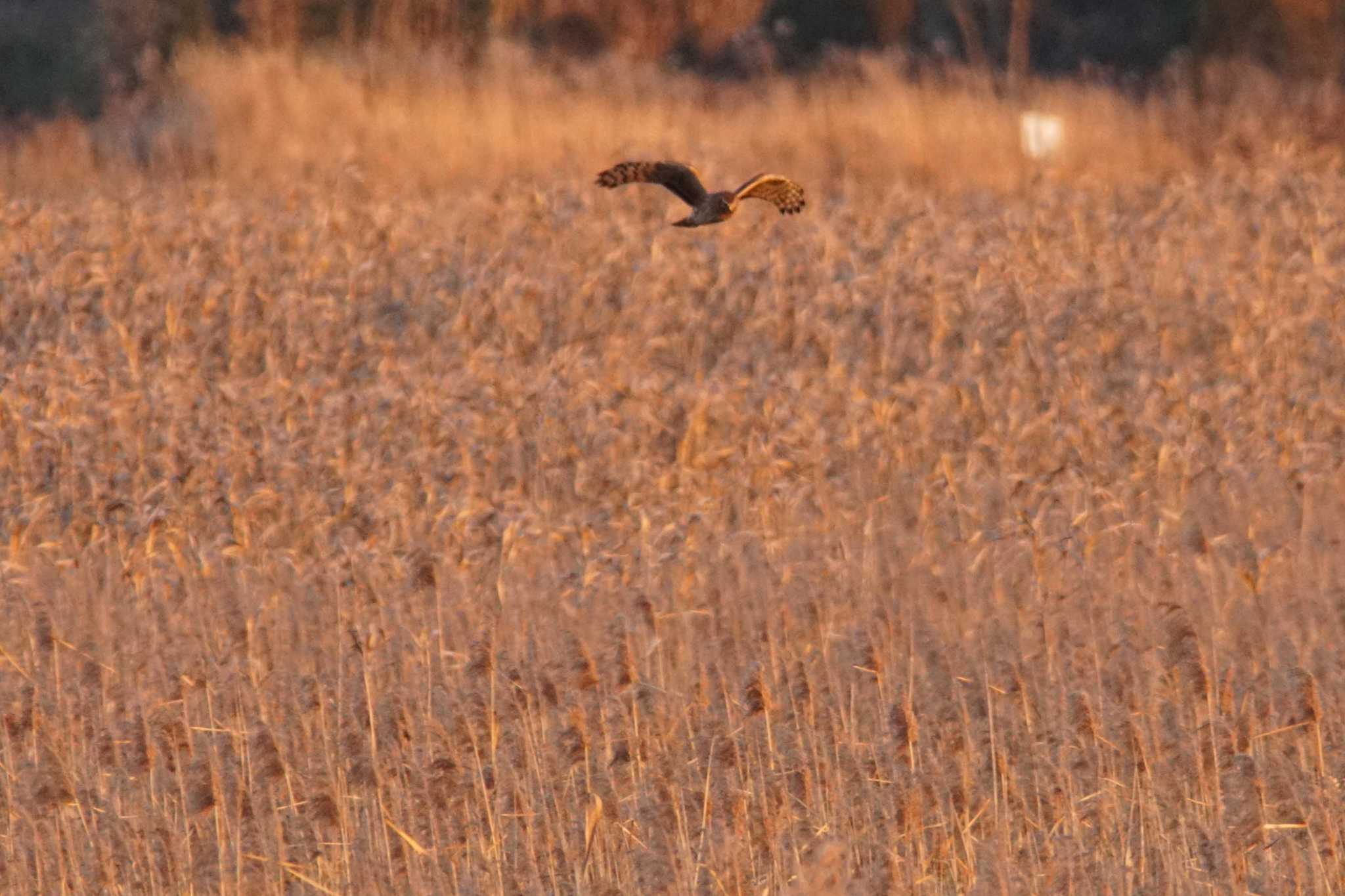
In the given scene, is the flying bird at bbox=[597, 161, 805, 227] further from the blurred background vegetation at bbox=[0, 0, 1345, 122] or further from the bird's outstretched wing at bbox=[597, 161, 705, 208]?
the blurred background vegetation at bbox=[0, 0, 1345, 122]

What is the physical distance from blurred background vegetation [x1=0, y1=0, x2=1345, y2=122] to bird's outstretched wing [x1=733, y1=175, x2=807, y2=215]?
1187 cm

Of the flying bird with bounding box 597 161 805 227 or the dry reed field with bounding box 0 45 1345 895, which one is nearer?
the flying bird with bounding box 597 161 805 227

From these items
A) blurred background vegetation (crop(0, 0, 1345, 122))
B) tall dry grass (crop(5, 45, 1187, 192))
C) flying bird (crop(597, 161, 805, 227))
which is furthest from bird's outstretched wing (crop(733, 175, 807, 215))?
blurred background vegetation (crop(0, 0, 1345, 122))

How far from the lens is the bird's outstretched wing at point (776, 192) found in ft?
10.7

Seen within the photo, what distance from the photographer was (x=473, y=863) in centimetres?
407

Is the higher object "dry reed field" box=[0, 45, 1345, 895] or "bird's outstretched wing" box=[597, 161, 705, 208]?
"bird's outstretched wing" box=[597, 161, 705, 208]

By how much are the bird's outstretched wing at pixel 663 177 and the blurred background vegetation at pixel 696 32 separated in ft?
39.6

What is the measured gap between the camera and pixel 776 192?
3465 mm

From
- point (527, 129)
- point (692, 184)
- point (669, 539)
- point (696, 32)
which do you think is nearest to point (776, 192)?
point (692, 184)

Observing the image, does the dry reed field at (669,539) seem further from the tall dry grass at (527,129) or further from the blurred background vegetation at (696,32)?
the blurred background vegetation at (696,32)

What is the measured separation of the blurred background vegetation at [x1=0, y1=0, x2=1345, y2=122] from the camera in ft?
55.2

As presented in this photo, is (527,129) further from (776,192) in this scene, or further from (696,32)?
(696,32)

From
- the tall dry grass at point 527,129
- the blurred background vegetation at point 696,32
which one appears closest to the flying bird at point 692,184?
the tall dry grass at point 527,129

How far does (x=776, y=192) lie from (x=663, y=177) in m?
0.26
